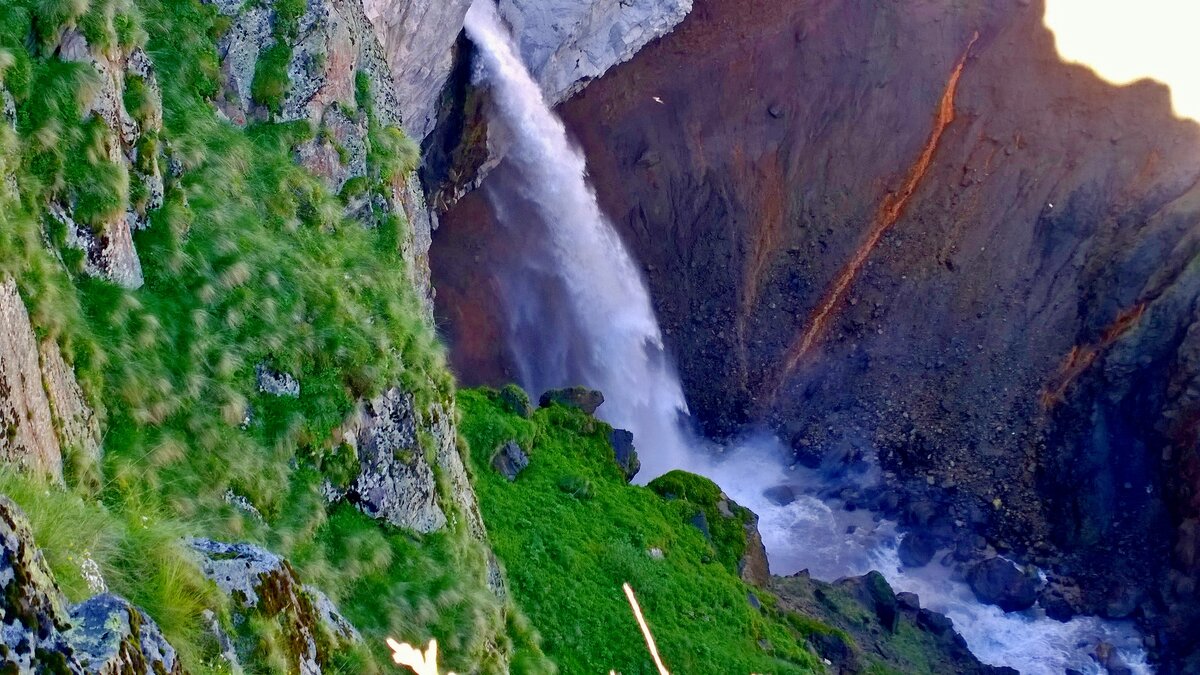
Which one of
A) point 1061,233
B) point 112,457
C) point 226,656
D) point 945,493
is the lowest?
point 226,656

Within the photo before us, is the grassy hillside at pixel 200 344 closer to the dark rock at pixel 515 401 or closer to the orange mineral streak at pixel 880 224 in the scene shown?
the dark rock at pixel 515 401

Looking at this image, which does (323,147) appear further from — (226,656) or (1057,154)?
(1057,154)

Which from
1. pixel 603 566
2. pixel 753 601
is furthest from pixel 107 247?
pixel 753 601

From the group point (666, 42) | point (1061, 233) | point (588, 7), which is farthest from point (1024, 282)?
point (588, 7)

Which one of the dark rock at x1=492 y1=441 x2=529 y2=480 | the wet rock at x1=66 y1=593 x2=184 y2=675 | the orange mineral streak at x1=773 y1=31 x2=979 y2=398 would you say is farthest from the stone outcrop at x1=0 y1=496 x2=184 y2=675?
the orange mineral streak at x1=773 y1=31 x2=979 y2=398

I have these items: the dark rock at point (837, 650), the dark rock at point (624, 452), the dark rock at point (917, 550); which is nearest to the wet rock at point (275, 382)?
the dark rock at point (837, 650)

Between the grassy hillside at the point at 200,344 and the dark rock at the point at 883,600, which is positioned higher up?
the dark rock at the point at 883,600
